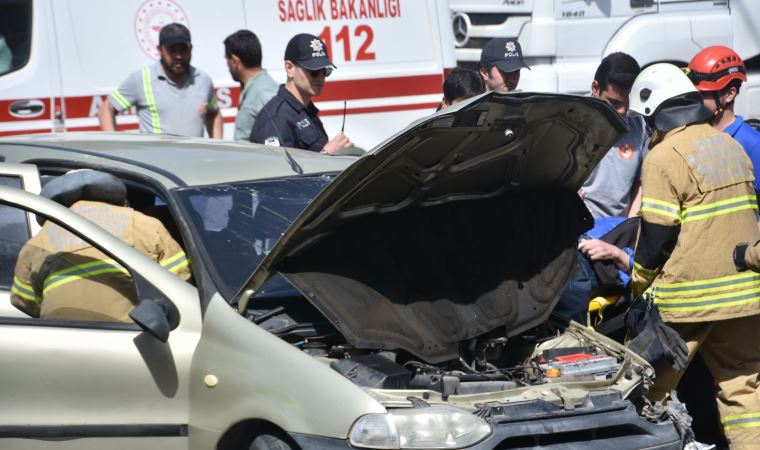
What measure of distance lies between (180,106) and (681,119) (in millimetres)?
3513

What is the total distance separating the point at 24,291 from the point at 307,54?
8.80 feet

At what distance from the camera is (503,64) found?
7.17 meters

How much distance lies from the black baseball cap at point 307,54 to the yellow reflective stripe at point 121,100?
1.28 meters

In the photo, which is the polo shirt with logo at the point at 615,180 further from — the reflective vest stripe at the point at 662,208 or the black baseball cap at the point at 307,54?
the black baseball cap at the point at 307,54

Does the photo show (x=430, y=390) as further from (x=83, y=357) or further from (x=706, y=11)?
(x=706, y=11)

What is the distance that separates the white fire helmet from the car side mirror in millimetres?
2359

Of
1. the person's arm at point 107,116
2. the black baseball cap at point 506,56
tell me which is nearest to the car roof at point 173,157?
the person's arm at point 107,116

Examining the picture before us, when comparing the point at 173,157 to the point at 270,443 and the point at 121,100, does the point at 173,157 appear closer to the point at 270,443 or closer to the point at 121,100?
the point at 270,443

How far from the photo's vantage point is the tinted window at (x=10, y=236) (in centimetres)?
462

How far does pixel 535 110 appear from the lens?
4.21m

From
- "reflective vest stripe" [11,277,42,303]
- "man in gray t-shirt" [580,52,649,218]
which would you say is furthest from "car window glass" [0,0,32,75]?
"man in gray t-shirt" [580,52,649,218]

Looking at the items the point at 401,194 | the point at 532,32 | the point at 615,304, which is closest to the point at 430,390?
the point at 401,194

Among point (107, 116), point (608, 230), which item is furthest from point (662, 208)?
point (107, 116)

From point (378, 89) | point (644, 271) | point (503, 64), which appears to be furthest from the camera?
point (378, 89)
